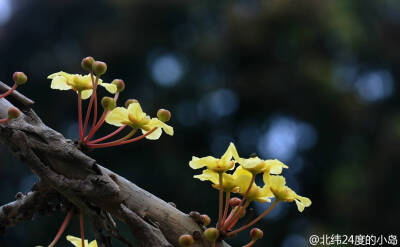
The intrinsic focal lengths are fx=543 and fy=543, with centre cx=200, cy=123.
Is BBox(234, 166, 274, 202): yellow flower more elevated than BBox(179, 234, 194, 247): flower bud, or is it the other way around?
BBox(234, 166, 274, 202): yellow flower

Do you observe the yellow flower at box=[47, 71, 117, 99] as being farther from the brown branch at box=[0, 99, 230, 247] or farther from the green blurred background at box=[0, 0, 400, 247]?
the green blurred background at box=[0, 0, 400, 247]

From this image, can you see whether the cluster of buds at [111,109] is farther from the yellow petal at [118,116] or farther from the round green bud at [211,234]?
the round green bud at [211,234]

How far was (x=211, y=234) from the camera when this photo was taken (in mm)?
568

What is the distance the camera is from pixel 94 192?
546mm

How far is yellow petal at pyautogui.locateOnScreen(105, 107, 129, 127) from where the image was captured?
627 mm

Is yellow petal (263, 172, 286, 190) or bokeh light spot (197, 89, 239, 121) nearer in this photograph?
yellow petal (263, 172, 286, 190)

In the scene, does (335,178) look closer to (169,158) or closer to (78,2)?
(169,158)

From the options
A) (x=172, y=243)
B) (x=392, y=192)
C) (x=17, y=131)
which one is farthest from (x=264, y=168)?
(x=392, y=192)

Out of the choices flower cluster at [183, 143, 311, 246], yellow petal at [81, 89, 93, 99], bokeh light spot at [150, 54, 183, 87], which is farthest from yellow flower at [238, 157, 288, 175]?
bokeh light spot at [150, 54, 183, 87]

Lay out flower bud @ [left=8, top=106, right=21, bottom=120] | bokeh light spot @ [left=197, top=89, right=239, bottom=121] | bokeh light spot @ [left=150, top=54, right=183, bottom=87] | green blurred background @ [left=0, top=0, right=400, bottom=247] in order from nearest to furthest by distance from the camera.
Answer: flower bud @ [left=8, top=106, right=21, bottom=120] < green blurred background @ [left=0, top=0, right=400, bottom=247] < bokeh light spot @ [left=197, top=89, right=239, bottom=121] < bokeh light spot @ [left=150, top=54, right=183, bottom=87]

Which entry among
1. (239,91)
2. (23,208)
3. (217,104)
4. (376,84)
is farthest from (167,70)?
(23,208)

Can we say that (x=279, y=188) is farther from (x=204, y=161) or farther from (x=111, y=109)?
(x=111, y=109)

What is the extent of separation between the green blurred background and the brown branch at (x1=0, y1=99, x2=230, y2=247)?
19.3 ft

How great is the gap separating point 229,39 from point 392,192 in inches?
123
